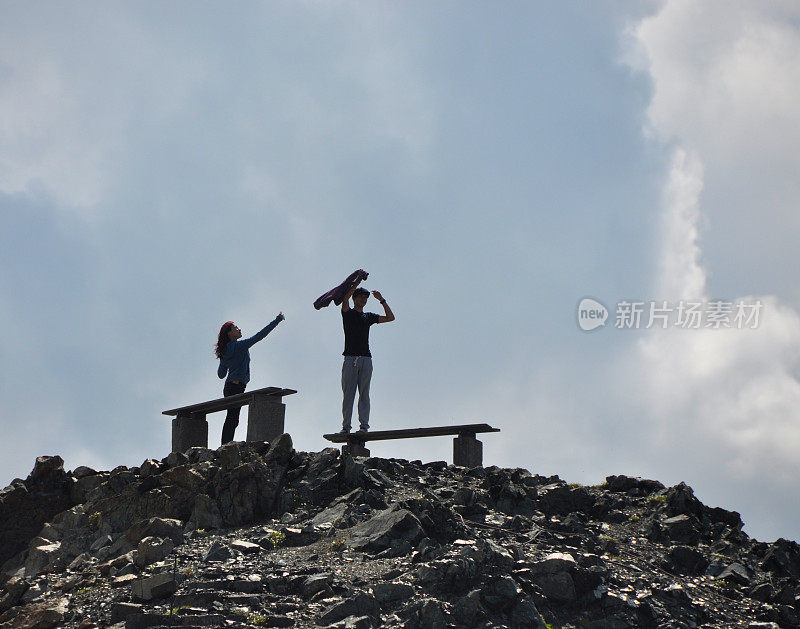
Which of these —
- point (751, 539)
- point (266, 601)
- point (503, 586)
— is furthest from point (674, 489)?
point (266, 601)

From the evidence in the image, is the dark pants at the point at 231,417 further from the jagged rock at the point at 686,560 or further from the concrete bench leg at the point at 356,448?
the jagged rock at the point at 686,560

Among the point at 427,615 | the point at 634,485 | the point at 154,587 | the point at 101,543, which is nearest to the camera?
the point at 427,615

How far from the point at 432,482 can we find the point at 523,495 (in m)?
1.81

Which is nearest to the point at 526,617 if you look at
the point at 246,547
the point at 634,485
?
the point at 246,547

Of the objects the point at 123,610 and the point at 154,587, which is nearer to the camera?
the point at 123,610

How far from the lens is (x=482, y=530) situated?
11.9 meters

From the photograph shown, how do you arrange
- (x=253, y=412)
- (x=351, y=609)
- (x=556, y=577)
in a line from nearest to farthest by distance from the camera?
1. (x=351, y=609)
2. (x=556, y=577)
3. (x=253, y=412)

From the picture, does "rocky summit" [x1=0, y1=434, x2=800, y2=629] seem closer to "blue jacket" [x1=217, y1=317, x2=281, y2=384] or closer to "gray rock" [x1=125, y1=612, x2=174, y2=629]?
"gray rock" [x1=125, y1=612, x2=174, y2=629]

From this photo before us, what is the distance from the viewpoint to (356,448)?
16719mm

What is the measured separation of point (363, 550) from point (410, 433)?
6237 mm

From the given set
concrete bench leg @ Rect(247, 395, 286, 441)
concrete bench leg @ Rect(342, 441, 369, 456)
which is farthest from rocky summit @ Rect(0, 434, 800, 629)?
concrete bench leg @ Rect(342, 441, 369, 456)

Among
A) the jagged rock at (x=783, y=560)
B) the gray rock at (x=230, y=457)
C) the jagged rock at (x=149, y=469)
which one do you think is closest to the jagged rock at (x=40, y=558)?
the jagged rock at (x=149, y=469)

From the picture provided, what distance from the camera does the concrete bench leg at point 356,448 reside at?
1662cm

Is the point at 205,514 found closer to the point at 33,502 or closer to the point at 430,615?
the point at 33,502
